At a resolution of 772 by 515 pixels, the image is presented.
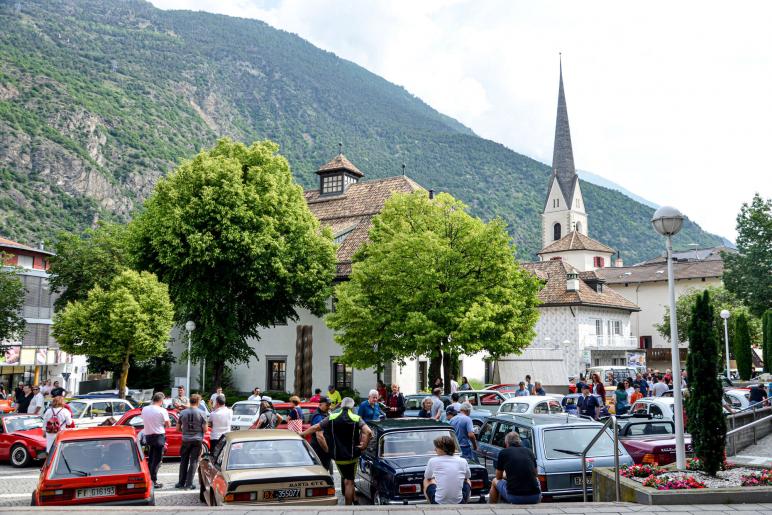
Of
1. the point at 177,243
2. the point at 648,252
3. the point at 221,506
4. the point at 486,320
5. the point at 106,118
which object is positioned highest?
the point at 106,118

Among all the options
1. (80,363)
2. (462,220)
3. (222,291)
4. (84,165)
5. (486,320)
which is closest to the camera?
(486,320)

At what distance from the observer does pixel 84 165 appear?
115 m

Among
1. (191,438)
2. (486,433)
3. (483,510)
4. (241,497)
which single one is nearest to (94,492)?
(241,497)

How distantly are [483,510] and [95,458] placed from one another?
19.3 ft

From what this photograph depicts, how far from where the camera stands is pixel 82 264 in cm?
4759

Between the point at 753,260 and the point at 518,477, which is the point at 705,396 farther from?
the point at 753,260

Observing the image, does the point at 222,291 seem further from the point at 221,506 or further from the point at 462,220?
the point at 221,506

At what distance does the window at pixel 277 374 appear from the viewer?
1599 inches

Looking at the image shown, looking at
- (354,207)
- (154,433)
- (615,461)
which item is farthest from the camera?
(354,207)

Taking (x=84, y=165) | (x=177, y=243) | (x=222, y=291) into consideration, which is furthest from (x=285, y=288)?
(x=84, y=165)

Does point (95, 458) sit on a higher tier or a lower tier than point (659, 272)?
lower

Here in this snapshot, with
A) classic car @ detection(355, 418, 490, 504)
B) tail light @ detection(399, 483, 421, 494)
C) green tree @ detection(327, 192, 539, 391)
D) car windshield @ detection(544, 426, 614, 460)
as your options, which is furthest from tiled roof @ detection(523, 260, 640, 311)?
tail light @ detection(399, 483, 421, 494)

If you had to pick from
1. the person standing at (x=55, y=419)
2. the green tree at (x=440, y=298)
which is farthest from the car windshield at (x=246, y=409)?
the green tree at (x=440, y=298)

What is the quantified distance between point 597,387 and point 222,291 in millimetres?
18830
